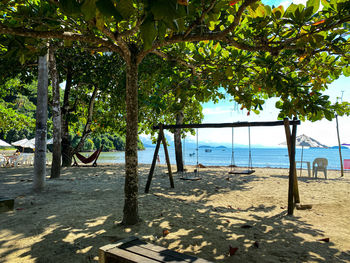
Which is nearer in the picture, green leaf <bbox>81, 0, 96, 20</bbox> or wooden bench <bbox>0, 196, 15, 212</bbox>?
green leaf <bbox>81, 0, 96, 20</bbox>

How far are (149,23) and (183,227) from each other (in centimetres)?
342

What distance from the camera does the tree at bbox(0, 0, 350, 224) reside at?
1.15 meters

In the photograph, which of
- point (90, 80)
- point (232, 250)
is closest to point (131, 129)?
point (232, 250)

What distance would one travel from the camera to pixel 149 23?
3.43ft

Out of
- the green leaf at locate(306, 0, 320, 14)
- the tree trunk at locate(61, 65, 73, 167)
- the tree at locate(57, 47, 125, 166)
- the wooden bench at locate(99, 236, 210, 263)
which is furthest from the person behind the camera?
the tree trunk at locate(61, 65, 73, 167)

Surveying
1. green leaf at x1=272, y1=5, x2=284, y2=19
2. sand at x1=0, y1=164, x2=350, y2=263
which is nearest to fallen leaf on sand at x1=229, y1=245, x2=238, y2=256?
sand at x1=0, y1=164, x2=350, y2=263

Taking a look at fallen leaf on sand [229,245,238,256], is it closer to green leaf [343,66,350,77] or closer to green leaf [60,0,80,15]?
green leaf [60,0,80,15]

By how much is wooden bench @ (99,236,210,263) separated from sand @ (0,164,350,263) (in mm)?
668

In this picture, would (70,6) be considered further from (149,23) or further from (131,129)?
(131,129)

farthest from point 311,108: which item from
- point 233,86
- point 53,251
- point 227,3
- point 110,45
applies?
point 53,251

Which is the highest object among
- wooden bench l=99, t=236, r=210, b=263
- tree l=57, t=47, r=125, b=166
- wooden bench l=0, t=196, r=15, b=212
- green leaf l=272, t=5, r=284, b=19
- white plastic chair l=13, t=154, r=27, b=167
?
tree l=57, t=47, r=125, b=166

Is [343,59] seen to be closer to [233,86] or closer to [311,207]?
[233,86]

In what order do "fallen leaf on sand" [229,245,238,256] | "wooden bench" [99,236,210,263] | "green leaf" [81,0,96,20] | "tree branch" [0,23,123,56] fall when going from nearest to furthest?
"green leaf" [81,0,96,20], "wooden bench" [99,236,210,263], "tree branch" [0,23,123,56], "fallen leaf on sand" [229,245,238,256]

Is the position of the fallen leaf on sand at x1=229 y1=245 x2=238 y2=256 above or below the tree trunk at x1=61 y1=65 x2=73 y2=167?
below
